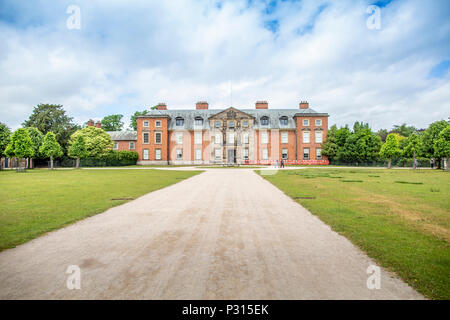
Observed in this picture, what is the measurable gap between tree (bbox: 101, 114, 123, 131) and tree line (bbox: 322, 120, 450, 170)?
2432 inches

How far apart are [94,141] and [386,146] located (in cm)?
5097

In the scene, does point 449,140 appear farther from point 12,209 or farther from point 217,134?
point 12,209

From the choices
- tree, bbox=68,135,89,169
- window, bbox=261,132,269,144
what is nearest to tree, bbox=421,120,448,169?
window, bbox=261,132,269,144

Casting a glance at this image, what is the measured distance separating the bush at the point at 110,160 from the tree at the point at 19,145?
12243 millimetres

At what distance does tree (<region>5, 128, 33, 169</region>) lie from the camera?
3303 cm

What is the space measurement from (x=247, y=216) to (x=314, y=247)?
2519 millimetres

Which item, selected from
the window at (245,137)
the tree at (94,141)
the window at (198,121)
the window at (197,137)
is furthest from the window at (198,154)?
the tree at (94,141)

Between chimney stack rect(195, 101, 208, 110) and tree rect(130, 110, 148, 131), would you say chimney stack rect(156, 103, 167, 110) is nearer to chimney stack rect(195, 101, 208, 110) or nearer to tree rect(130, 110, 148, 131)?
chimney stack rect(195, 101, 208, 110)

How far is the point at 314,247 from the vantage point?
172 inches

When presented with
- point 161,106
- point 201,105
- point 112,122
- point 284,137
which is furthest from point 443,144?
point 112,122

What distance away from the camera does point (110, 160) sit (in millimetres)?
46000

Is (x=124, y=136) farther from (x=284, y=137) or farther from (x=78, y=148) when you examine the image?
(x=284, y=137)

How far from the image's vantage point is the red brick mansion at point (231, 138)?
1971 inches
